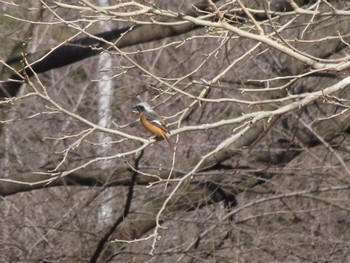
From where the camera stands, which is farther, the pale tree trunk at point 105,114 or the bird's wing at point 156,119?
the pale tree trunk at point 105,114

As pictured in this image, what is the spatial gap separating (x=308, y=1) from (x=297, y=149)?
1258 mm

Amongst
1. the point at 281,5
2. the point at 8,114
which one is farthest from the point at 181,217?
the point at 8,114

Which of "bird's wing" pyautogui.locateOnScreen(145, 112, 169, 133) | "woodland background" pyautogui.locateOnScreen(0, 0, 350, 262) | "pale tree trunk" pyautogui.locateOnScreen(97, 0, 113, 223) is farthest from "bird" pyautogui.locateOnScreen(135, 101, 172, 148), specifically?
"pale tree trunk" pyautogui.locateOnScreen(97, 0, 113, 223)

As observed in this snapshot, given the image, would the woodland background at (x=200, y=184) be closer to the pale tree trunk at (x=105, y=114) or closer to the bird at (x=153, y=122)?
the pale tree trunk at (x=105, y=114)

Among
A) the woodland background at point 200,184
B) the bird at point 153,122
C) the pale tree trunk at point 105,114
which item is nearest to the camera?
the bird at point 153,122

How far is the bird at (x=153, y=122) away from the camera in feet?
21.4

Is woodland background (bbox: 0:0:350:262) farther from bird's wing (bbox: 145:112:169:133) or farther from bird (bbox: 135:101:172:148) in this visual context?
bird's wing (bbox: 145:112:169:133)

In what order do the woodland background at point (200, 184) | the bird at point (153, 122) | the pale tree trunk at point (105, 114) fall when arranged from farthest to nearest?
1. the pale tree trunk at point (105, 114)
2. the woodland background at point (200, 184)
3. the bird at point (153, 122)

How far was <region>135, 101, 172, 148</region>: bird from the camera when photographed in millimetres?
6508

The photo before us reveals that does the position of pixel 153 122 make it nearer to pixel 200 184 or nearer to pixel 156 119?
pixel 156 119

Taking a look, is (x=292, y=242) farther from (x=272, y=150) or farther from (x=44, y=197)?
(x=44, y=197)

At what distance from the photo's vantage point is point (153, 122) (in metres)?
7.04

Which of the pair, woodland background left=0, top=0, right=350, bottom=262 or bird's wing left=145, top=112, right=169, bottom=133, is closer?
bird's wing left=145, top=112, right=169, bottom=133

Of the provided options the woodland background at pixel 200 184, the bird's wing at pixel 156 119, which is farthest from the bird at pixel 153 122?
the woodland background at pixel 200 184
